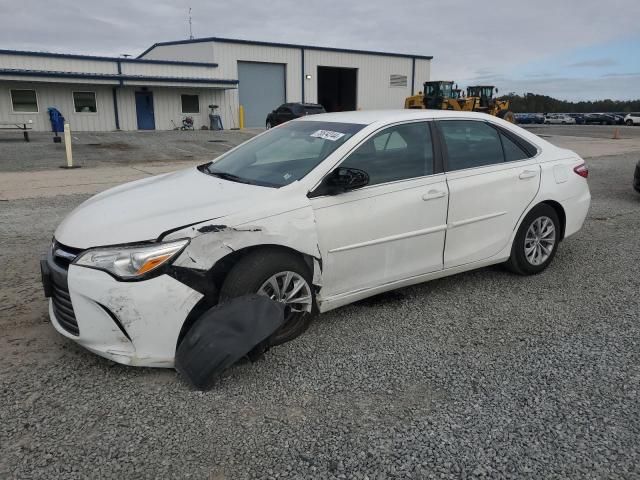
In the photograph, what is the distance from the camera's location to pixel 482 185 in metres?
4.43

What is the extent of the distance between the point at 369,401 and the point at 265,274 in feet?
3.24

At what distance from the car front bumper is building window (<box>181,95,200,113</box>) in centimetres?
3143

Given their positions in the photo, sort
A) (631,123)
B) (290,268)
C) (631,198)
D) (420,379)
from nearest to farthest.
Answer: (420,379), (290,268), (631,198), (631,123)

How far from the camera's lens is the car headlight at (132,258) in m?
3.00

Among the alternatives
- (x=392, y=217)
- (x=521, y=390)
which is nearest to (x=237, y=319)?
(x=392, y=217)

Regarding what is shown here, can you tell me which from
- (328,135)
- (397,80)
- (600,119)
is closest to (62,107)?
(397,80)

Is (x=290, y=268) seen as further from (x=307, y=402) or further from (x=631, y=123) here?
(x=631, y=123)

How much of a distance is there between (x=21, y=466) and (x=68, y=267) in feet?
3.73

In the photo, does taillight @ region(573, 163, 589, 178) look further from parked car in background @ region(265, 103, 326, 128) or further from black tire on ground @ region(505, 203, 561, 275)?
parked car in background @ region(265, 103, 326, 128)

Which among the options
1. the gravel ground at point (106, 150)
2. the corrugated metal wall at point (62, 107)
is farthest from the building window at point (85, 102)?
the gravel ground at point (106, 150)

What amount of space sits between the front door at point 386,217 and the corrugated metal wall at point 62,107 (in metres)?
29.1

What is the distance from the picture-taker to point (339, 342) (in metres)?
3.69

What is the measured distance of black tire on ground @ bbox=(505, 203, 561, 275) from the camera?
189 inches

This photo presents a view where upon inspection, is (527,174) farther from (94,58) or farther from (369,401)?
(94,58)
